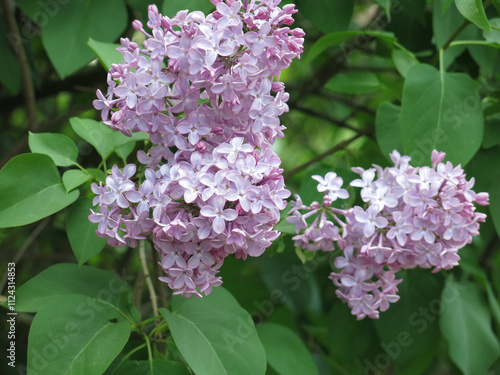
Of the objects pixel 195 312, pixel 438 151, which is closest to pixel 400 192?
pixel 438 151

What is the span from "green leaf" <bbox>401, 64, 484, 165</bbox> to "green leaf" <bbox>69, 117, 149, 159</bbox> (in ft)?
2.18

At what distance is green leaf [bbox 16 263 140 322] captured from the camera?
1.30m

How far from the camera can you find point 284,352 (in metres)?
1.65

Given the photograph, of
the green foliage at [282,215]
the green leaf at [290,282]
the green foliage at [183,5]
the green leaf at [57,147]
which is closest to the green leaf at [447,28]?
the green foliage at [282,215]

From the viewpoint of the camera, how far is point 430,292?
1.79m

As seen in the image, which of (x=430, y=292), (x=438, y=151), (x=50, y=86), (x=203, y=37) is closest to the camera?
(x=203, y=37)

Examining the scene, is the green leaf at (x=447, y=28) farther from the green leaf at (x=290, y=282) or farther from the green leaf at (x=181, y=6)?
the green leaf at (x=290, y=282)

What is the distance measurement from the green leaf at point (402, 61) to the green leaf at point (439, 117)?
0.35ft

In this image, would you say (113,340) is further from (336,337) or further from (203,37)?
(336,337)

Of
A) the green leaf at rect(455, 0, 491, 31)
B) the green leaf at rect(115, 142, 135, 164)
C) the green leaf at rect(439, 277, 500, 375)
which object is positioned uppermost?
the green leaf at rect(455, 0, 491, 31)

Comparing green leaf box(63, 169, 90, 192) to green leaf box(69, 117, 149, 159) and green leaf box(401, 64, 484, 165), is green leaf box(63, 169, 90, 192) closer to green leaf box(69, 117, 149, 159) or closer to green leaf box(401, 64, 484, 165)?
green leaf box(69, 117, 149, 159)

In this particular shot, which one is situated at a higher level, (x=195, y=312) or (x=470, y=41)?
(x=470, y=41)

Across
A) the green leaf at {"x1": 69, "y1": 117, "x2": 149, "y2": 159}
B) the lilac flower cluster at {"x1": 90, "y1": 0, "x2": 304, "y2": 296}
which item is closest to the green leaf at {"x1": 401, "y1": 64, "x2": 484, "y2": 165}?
the lilac flower cluster at {"x1": 90, "y1": 0, "x2": 304, "y2": 296}

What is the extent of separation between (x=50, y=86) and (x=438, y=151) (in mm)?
1483
